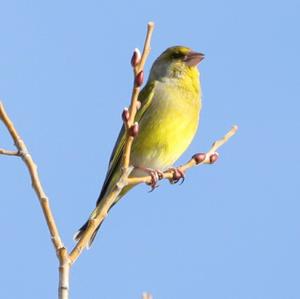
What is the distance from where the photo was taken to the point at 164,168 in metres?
7.00

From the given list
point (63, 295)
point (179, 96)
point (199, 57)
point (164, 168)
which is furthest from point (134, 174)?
point (63, 295)

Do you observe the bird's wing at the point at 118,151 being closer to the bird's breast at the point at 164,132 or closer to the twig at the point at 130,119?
the bird's breast at the point at 164,132

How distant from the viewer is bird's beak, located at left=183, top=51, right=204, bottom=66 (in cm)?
768

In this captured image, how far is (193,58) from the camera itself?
304 inches

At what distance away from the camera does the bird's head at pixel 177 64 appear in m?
7.69

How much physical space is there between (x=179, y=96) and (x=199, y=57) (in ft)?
2.04

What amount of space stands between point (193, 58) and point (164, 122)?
1.12 meters

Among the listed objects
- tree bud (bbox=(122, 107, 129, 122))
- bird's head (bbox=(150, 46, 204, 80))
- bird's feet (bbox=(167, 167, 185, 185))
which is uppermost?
tree bud (bbox=(122, 107, 129, 122))

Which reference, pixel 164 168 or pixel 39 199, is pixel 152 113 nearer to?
pixel 164 168

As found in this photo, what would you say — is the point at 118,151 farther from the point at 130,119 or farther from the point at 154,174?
the point at 130,119

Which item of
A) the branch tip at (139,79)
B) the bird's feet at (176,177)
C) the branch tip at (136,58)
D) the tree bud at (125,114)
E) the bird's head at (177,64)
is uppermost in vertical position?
the branch tip at (136,58)

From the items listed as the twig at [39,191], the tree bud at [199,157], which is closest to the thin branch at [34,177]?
the twig at [39,191]

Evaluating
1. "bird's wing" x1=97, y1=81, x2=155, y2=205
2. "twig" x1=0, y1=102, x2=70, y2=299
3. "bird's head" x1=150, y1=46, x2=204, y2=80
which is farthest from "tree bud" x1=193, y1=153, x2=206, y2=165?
"bird's head" x1=150, y1=46, x2=204, y2=80

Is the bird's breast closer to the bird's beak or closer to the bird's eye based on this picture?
the bird's beak
